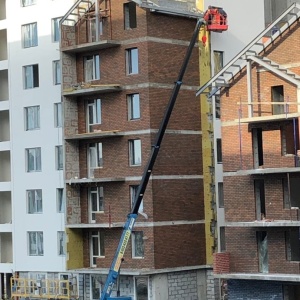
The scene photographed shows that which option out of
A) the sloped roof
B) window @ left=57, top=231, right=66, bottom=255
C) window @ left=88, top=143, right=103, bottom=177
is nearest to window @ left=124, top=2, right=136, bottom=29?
the sloped roof

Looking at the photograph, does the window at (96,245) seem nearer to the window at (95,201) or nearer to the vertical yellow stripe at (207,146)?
the window at (95,201)

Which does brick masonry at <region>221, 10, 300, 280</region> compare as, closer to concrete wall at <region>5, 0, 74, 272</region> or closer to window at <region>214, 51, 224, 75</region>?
window at <region>214, 51, 224, 75</region>

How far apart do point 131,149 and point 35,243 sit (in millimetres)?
8773

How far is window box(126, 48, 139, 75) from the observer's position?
54.2 m

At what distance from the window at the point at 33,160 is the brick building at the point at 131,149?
3581 mm

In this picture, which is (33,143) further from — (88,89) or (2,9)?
(2,9)

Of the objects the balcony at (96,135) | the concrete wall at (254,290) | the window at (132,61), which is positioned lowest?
the concrete wall at (254,290)

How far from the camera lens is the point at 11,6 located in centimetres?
A: 6119

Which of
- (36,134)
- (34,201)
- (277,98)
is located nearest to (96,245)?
(34,201)

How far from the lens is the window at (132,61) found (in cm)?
5416

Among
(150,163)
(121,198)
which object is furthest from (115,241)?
(150,163)

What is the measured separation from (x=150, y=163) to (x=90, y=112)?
7045 mm

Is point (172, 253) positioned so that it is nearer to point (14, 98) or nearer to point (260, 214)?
point (260, 214)

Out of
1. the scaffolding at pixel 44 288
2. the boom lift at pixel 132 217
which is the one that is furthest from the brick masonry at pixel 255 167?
the scaffolding at pixel 44 288
